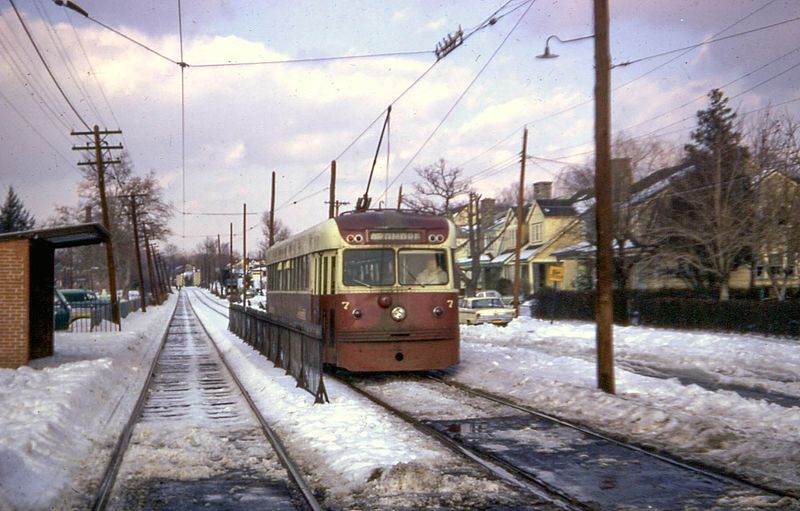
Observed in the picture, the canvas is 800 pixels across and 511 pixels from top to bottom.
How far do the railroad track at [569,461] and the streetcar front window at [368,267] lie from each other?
2893 mm

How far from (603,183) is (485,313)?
22067mm

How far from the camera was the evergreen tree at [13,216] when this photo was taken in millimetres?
76188

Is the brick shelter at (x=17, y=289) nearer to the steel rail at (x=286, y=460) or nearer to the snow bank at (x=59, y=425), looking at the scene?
the snow bank at (x=59, y=425)

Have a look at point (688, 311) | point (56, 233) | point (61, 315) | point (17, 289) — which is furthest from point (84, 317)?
point (688, 311)

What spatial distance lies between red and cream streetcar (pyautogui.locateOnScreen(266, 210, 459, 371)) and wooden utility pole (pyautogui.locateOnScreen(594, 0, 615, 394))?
3177 millimetres

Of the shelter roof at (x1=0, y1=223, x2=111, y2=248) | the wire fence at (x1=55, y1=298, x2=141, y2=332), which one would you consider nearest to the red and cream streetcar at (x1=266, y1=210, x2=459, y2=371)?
the shelter roof at (x1=0, y1=223, x2=111, y2=248)

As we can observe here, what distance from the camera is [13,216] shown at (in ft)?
261

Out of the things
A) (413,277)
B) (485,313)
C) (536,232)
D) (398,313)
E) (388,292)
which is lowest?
(485,313)

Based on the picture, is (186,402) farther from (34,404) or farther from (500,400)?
(500,400)

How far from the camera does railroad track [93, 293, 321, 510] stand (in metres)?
6.71

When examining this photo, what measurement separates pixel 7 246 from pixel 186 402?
6.70 meters

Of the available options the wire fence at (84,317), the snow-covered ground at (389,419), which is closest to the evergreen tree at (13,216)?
the wire fence at (84,317)

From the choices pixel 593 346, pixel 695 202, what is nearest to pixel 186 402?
pixel 593 346

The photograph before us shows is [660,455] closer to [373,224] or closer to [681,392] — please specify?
[681,392]
